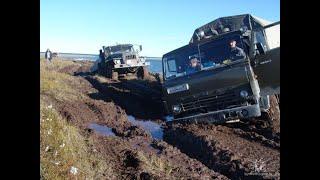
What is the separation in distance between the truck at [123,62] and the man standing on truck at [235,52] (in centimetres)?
1303

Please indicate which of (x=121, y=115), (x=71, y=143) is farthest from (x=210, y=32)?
(x=71, y=143)

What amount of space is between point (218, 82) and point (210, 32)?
384cm

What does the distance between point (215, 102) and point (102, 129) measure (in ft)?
10.1

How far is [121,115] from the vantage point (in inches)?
471

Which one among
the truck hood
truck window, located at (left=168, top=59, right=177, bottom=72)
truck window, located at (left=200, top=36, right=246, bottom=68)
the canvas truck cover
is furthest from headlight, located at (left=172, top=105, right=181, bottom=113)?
the canvas truck cover

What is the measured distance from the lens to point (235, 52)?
29.2ft

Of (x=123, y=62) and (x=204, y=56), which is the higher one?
(x=123, y=62)

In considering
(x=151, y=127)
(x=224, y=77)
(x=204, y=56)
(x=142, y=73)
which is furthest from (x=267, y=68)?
(x=142, y=73)

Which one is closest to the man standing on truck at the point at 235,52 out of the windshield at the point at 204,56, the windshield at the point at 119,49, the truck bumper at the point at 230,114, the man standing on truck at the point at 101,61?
the windshield at the point at 204,56

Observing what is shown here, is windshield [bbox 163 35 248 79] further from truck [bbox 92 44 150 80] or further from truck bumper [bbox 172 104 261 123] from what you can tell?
truck [bbox 92 44 150 80]

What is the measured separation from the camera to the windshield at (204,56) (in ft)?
29.3

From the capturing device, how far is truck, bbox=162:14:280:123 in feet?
28.2

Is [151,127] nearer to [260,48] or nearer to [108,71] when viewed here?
[260,48]

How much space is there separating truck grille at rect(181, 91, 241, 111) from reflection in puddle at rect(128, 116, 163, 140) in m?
0.96
